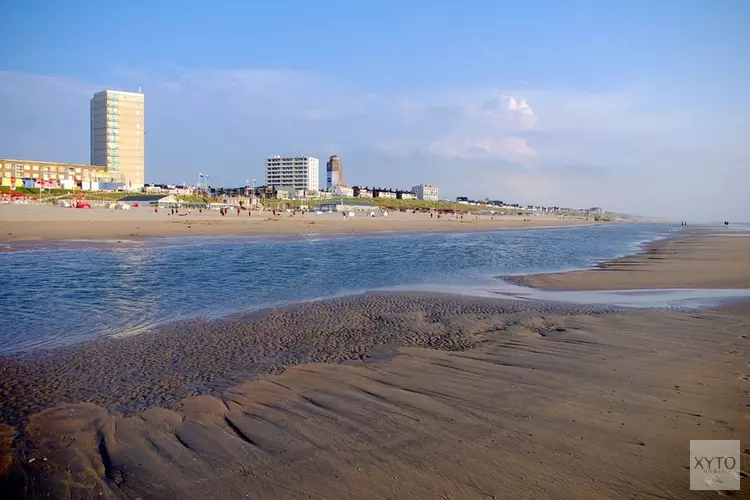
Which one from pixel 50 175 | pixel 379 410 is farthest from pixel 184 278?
pixel 50 175

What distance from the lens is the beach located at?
3.59 metres

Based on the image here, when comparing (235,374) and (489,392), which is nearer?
(489,392)

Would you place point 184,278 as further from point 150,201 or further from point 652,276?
point 150,201

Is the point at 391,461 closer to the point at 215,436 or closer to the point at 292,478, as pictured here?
the point at 292,478

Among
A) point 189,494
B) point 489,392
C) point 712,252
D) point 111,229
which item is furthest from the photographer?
point 111,229

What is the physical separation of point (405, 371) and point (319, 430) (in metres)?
1.99

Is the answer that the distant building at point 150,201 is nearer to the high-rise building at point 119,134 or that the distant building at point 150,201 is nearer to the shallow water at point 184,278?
Answer: the high-rise building at point 119,134

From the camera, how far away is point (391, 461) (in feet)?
12.5

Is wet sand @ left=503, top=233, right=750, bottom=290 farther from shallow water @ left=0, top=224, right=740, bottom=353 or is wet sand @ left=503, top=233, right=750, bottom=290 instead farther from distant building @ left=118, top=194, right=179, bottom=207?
distant building @ left=118, top=194, right=179, bottom=207

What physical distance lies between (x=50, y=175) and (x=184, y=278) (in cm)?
9766

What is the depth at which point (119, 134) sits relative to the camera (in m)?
108

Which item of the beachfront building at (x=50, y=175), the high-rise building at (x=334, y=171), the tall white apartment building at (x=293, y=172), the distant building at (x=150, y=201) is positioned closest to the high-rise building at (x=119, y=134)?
the beachfront building at (x=50, y=175)

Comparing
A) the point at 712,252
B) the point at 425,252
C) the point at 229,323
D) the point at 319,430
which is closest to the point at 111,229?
the point at 425,252

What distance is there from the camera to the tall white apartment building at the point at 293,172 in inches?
6324
